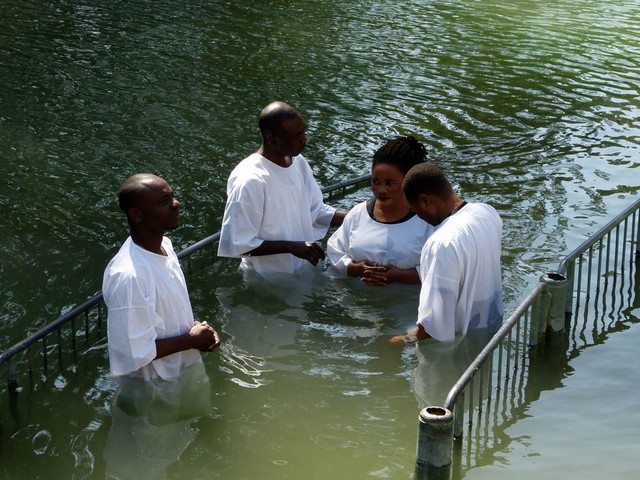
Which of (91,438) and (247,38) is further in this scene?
(247,38)

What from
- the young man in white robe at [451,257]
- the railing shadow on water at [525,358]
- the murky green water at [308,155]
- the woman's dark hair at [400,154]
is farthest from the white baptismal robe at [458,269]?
the woman's dark hair at [400,154]

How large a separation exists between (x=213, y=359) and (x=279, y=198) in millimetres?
1491

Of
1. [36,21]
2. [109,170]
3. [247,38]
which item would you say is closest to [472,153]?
[109,170]

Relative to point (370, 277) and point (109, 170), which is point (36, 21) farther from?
point (370, 277)

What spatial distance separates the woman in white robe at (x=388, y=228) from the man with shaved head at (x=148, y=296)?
2031mm

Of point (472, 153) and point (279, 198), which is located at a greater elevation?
point (279, 198)

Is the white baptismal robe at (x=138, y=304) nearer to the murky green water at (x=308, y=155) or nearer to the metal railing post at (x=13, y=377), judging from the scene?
the murky green water at (x=308, y=155)

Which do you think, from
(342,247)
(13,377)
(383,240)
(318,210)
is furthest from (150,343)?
(318,210)

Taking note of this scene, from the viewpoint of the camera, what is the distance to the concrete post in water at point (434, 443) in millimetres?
5129

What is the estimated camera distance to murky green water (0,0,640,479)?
6.39m

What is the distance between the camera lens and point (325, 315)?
26.5ft

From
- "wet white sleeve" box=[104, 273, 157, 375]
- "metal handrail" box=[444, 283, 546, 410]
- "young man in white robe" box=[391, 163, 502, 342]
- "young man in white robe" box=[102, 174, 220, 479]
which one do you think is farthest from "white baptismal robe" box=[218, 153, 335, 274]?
"metal handrail" box=[444, 283, 546, 410]

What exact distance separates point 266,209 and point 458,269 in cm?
205

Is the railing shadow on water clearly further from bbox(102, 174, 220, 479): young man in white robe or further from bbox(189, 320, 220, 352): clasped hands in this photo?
bbox(102, 174, 220, 479): young man in white robe
